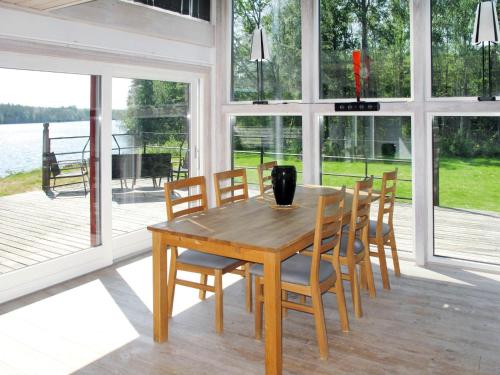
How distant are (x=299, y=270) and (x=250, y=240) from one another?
0.44 metres

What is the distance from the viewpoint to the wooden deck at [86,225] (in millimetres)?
4039

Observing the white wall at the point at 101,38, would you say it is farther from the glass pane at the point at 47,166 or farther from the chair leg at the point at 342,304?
the chair leg at the point at 342,304

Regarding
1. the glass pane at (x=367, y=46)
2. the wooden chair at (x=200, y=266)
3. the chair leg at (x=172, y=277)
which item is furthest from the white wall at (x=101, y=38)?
the chair leg at (x=172, y=277)

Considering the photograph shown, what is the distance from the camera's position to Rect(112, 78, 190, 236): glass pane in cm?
505

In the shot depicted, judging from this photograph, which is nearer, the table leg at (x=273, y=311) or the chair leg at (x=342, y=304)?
the table leg at (x=273, y=311)

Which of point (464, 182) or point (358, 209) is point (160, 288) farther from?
point (464, 182)

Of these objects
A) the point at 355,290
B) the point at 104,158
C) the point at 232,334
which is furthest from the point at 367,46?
the point at 232,334

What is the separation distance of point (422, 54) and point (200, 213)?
282cm

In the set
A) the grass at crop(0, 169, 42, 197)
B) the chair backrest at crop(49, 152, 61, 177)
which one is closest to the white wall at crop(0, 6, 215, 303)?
the chair backrest at crop(49, 152, 61, 177)

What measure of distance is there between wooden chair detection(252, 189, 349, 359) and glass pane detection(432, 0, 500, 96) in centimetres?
229

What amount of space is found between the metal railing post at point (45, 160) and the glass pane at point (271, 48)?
2.51 metres

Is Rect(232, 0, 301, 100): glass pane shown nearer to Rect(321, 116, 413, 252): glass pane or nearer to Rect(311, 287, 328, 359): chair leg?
Rect(321, 116, 413, 252): glass pane

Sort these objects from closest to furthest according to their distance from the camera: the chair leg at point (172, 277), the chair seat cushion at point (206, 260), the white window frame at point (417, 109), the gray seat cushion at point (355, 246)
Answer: the chair seat cushion at point (206, 260) < the chair leg at point (172, 277) < the gray seat cushion at point (355, 246) < the white window frame at point (417, 109)

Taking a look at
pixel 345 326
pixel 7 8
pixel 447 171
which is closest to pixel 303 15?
pixel 447 171
